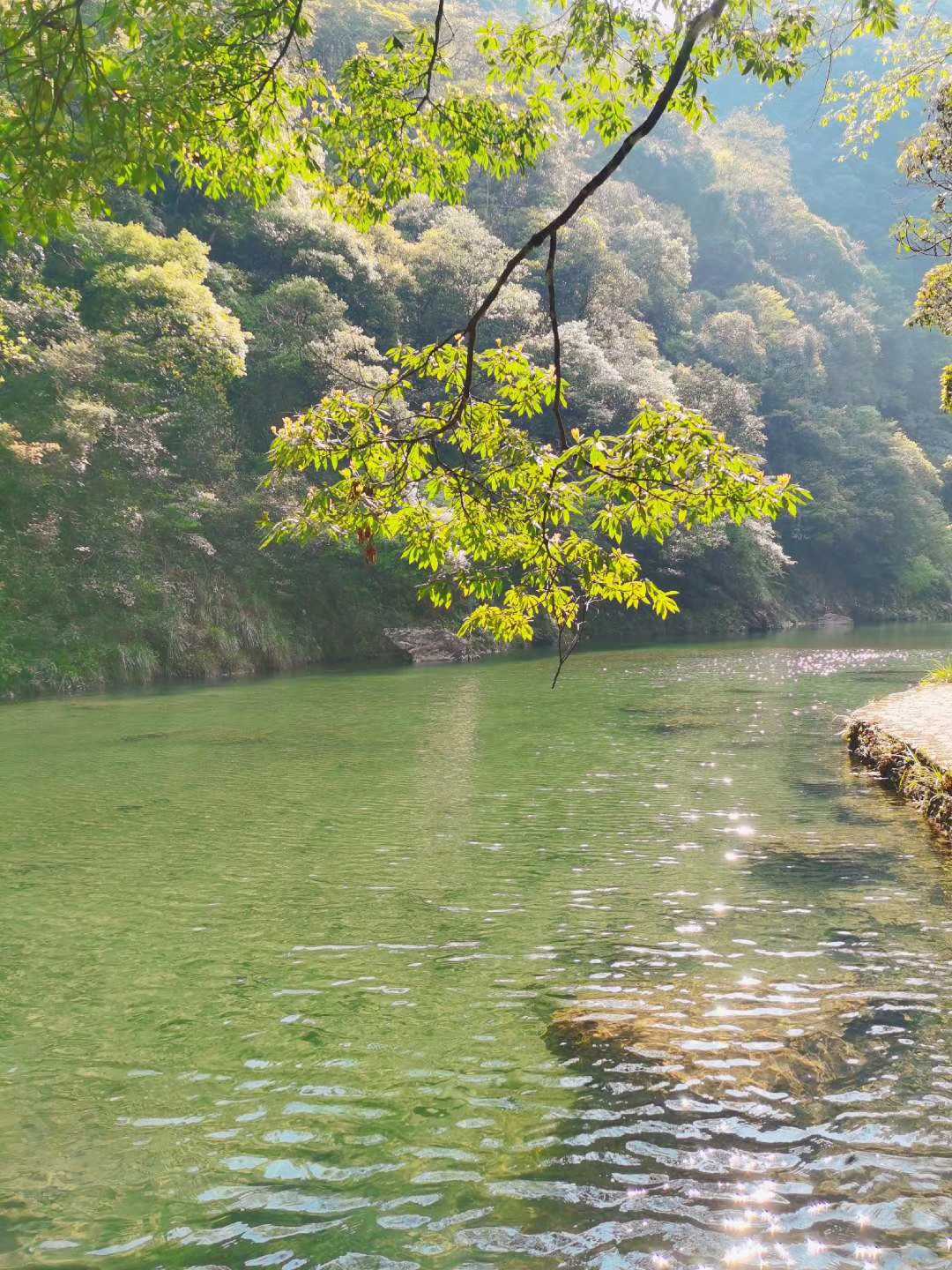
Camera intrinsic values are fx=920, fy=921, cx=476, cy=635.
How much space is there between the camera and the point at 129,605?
101 feet

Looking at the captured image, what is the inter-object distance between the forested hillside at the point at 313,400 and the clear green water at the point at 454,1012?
10.3 ft

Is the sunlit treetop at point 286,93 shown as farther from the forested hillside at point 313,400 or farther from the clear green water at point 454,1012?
the clear green water at point 454,1012

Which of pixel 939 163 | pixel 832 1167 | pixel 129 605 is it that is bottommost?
pixel 832 1167

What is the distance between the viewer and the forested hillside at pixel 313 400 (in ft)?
98.5

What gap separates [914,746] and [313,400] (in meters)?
34.5

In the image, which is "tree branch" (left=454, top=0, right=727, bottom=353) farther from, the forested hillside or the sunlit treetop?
the forested hillside

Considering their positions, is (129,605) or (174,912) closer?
(174,912)

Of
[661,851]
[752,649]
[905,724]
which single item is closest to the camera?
[661,851]

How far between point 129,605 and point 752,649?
2488 cm

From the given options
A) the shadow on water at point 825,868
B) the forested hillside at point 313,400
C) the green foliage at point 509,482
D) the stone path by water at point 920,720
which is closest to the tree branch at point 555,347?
the green foliage at point 509,482

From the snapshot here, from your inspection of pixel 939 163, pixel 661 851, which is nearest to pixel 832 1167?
pixel 661 851

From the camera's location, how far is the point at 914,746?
12.6 m

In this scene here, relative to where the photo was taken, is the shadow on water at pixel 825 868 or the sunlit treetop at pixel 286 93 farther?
the shadow on water at pixel 825 868

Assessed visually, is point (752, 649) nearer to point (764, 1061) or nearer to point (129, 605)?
point (129, 605)
